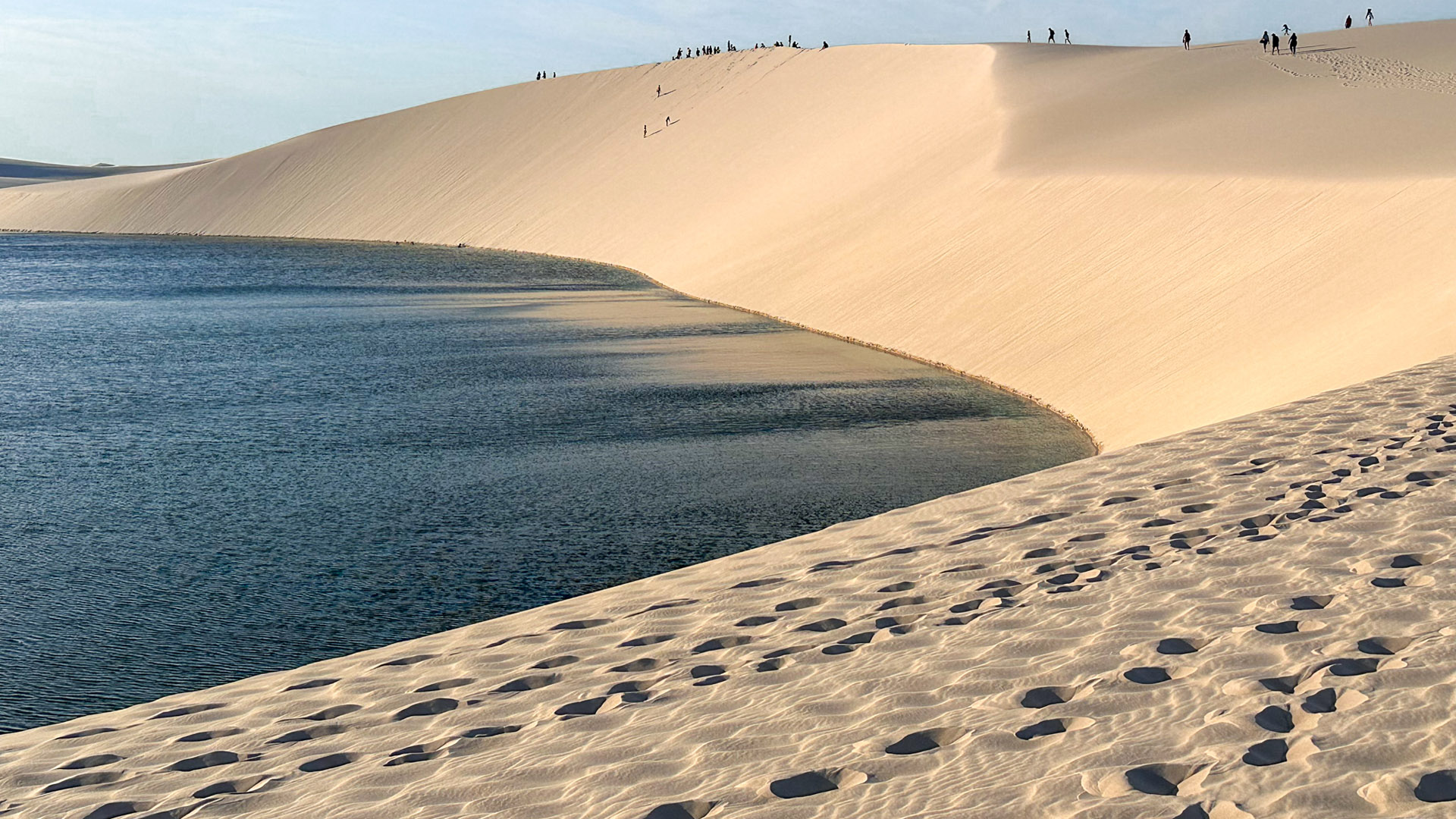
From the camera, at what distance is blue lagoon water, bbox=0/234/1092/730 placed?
10.0 metres

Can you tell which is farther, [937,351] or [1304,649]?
[937,351]

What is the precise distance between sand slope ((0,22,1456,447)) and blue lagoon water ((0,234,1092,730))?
7.10ft

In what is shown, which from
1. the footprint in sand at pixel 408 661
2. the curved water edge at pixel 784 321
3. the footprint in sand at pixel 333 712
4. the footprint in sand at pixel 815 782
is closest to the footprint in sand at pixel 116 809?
the footprint in sand at pixel 333 712

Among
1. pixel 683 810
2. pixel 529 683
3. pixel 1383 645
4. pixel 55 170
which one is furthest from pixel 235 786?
pixel 55 170

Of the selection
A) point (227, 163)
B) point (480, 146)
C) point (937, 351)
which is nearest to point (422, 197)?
point (480, 146)

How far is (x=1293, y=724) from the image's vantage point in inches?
187

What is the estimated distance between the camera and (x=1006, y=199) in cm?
3164

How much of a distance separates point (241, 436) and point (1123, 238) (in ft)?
53.4

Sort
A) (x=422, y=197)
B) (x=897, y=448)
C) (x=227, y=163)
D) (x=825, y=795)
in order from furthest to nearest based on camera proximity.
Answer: (x=227, y=163), (x=422, y=197), (x=897, y=448), (x=825, y=795)

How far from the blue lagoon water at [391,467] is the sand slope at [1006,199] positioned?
2163 mm

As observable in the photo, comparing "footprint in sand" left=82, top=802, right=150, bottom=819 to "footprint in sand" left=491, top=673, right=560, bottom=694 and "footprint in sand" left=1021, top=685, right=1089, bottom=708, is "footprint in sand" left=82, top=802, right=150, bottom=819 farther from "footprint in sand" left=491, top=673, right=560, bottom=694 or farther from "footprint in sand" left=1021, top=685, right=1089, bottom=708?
"footprint in sand" left=1021, top=685, right=1089, bottom=708

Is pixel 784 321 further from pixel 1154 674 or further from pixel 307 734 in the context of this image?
pixel 1154 674

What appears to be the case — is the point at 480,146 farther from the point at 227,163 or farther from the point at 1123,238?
the point at 1123,238

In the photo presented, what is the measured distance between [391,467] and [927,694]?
35.7 feet
